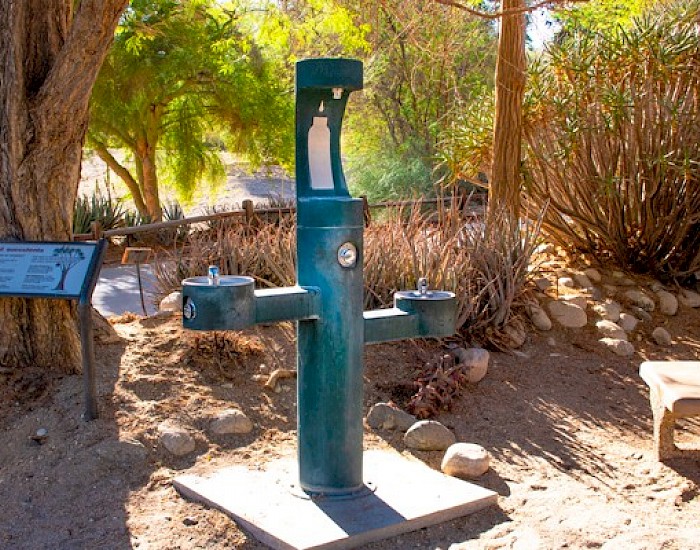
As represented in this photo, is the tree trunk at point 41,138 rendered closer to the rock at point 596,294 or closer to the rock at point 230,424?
the rock at point 230,424

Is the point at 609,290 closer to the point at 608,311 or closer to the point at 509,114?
the point at 608,311

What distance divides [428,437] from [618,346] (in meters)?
2.50

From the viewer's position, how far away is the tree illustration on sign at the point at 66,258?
5.01 m

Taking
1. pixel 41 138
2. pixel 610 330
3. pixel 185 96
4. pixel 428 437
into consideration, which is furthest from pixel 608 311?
pixel 185 96

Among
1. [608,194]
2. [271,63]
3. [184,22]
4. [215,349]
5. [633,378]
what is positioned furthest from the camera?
[271,63]

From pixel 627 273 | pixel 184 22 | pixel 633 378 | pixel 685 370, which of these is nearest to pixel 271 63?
pixel 184 22

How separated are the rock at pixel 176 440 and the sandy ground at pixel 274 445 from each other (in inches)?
1.5

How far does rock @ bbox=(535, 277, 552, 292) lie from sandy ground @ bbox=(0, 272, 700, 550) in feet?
3.03

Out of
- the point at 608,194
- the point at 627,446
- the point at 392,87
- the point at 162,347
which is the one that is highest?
the point at 392,87

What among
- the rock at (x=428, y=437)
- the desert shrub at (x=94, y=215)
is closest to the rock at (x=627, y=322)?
the rock at (x=428, y=437)

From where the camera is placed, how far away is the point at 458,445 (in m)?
4.67

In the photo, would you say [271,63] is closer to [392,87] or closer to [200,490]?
[392,87]

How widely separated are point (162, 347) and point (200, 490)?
1712mm

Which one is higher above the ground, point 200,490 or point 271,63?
point 271,63
